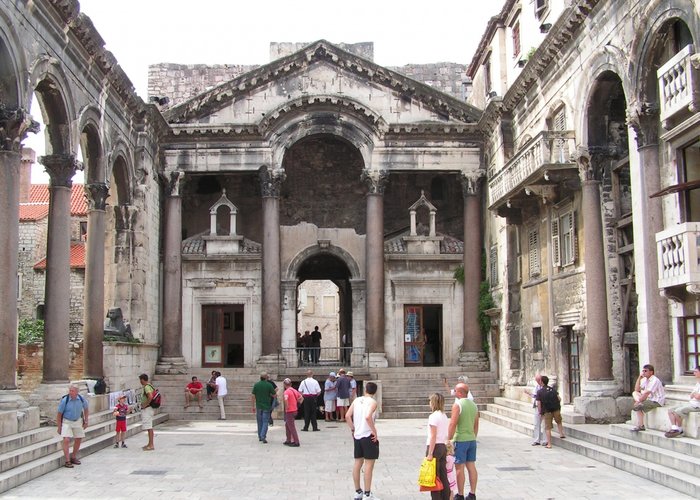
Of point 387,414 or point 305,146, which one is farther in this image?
point 305,146

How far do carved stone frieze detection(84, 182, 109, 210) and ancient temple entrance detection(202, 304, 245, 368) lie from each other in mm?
8083

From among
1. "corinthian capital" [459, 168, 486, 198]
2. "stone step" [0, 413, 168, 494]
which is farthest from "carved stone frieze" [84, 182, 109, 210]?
"corinthian capital" [459, 168, 486, 198]

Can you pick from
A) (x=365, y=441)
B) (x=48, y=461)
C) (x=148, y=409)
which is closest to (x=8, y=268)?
(x=48, y=461)

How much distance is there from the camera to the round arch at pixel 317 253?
98.4 feet

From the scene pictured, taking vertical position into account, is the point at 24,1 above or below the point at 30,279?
above

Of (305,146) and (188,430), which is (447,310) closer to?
(305,146)

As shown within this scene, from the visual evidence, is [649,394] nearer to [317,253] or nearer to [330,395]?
[330,395]

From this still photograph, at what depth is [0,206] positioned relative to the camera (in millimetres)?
15750

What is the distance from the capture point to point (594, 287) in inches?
739

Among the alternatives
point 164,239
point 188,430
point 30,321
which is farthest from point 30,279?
point 188,430

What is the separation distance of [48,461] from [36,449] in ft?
1.18

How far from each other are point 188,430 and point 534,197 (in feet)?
36.4

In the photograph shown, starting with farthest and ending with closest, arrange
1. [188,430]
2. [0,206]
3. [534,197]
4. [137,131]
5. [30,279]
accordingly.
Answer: [30,279]
[137,131]
[534,197]
[188,430]
[0,206]

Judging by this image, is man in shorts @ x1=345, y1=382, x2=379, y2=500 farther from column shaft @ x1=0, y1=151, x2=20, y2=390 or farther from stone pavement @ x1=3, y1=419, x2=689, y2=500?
column shaft @ x1=0, y1=151, x2=20, y2=390
